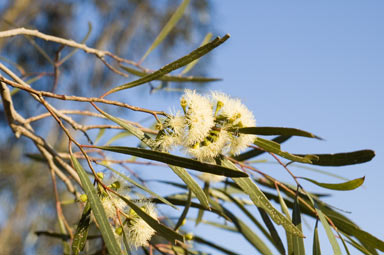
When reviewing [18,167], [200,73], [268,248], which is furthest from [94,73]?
[268,248]

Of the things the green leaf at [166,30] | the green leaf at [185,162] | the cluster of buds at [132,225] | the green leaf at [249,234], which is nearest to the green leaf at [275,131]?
the green leaf at [185,162]

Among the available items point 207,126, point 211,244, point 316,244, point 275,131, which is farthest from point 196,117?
point 211,244

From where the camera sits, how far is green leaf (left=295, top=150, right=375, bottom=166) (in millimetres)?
698

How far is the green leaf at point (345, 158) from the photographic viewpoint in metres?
0.70

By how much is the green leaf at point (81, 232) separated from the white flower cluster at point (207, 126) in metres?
0.19

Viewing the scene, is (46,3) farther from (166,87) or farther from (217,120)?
(217,120)

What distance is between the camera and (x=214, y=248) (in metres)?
1.24

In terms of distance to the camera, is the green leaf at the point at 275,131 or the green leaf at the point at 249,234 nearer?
the green leaf at the point at 275,131

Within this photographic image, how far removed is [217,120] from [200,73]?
531 centimetres

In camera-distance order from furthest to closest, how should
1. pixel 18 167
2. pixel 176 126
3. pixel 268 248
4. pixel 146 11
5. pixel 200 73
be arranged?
pixel 146 11, pixel 200 73, pixel 18 167, pixel 268 248, pixel 176 126

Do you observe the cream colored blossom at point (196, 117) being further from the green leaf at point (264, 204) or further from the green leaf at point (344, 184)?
the green leaf at point (344, 184)

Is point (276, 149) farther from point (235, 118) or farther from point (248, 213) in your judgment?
point (248, 213)

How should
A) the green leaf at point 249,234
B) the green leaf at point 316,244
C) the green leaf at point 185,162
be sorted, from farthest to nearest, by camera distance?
the green leaf at point 249,234 < the green leaf at point 316,244 < the green leaf at point 185,162

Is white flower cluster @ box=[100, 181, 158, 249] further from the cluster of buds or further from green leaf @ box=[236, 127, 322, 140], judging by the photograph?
green leaf @ box=[236, 127, 322, 140]
